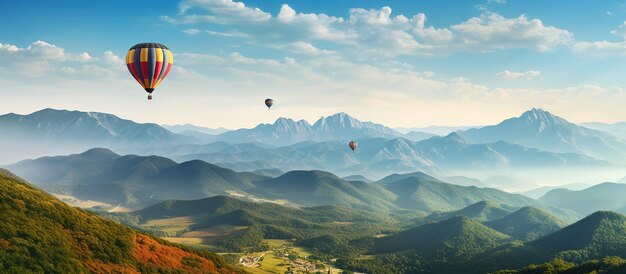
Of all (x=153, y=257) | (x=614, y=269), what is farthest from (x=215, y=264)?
(x=614, y=269)

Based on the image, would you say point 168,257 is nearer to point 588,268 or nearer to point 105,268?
point 105,268

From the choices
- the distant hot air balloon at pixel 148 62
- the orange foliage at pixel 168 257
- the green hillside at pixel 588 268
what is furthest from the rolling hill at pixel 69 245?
the green hillside at pixel 588 268

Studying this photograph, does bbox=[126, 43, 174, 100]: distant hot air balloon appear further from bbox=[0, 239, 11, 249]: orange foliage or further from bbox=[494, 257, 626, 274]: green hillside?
bbox=[494, 257, 626, 274]: green hillside

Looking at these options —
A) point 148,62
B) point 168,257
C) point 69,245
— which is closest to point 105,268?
point 69,245

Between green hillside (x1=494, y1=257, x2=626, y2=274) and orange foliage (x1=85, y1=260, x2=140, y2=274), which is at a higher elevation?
orange foliage (x1=85, y1=260, x2=140, y2=274)

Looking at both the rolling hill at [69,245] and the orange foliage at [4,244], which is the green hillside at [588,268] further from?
the orange foliage at [4,244]

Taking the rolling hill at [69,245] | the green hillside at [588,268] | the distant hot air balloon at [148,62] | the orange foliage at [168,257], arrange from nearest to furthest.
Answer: the rolling hill at [69,245] → the orange foliage at [168,257] → the distant hot air balloon at [148,62] → the green hillside at [588,268]

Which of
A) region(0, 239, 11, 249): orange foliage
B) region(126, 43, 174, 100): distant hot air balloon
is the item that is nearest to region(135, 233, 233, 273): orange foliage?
region(0, 239, 11, 249): orange foliage
